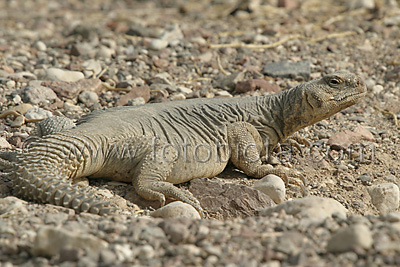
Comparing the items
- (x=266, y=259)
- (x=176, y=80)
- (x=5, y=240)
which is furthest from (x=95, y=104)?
(x=266, y=259)

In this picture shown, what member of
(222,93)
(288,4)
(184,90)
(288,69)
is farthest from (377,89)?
(288,4)

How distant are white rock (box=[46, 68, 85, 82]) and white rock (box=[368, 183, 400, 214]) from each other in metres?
4.66

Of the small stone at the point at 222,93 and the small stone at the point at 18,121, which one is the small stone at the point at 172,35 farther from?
the small stone at the point at 18,121

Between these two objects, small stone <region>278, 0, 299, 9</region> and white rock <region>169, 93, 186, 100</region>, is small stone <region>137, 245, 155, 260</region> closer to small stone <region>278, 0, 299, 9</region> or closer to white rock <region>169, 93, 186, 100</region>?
white rock <region>169, 93, 186, 100</region>

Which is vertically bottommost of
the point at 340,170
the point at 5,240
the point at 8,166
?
the point at 340,170

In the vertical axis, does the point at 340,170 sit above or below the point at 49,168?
below

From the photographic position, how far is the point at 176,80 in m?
8.48

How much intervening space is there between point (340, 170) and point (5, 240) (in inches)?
156

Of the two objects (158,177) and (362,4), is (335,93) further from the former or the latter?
(362,4)

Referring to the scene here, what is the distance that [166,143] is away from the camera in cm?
553

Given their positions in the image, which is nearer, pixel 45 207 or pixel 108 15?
pixel 45 207

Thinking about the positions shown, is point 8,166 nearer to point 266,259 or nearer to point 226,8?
point 266,259

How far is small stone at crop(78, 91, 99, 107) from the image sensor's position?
24.3 feet

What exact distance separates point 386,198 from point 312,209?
179 centimetres
